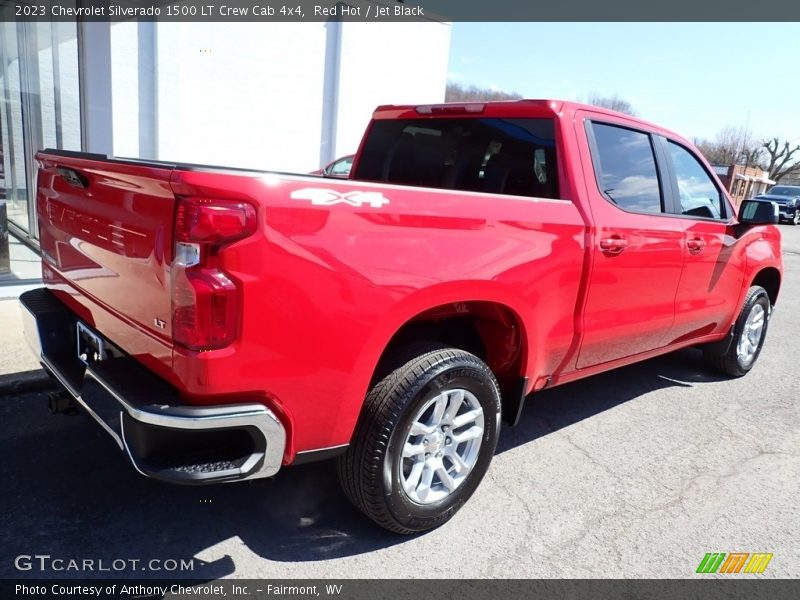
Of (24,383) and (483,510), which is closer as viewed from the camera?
(483,510)

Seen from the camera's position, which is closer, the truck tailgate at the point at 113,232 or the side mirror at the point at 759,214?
the truck tailgate at the point at 113,232

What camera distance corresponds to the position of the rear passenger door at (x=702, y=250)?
411 cm

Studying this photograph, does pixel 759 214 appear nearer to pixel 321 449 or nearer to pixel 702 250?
pixel 702 250

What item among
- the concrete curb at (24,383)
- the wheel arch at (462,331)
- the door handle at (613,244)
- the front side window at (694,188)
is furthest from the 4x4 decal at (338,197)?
the concrete curb at (24,383)

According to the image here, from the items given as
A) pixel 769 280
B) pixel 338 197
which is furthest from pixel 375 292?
pixel 769 280

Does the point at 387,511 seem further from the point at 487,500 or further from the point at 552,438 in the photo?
the point at 552,438

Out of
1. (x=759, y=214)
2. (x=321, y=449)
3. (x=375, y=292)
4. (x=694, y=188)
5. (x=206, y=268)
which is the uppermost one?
(x=694, y=188)

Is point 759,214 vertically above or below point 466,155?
below

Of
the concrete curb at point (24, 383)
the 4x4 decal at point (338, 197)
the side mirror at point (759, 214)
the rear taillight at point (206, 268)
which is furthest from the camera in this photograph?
the side mirror at point (759, 214)

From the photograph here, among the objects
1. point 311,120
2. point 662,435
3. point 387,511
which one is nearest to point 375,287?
point 387,511

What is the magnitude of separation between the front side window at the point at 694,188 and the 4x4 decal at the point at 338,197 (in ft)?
8.81

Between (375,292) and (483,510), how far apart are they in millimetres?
1373

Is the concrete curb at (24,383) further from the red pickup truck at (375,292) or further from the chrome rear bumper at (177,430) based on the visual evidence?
the chrome rear bumper at (177,430)

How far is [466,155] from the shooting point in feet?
12.4
